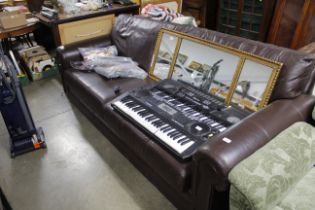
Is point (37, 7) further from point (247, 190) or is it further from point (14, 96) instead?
point (247, 190)

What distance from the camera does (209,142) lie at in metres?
1.19

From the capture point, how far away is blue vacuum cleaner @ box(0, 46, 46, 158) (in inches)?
74.9

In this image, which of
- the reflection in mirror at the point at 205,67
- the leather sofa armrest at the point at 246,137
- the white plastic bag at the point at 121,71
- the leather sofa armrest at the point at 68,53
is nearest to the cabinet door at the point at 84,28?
the leather sofa armrest at the point at 68,53

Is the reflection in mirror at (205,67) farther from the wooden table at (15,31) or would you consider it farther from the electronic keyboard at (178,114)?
the wooden table at (15,31)

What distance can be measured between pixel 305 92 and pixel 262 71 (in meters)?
0.29

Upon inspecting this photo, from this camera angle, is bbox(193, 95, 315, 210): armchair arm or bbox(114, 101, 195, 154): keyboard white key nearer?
bbox(193, 95, 315, 210): armchair arm

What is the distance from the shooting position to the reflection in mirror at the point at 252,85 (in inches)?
62.6

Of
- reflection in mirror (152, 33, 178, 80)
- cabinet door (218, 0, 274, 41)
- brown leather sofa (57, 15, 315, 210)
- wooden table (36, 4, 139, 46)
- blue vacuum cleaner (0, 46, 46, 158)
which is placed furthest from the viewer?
cabinet door (218, 0, 274, 41)

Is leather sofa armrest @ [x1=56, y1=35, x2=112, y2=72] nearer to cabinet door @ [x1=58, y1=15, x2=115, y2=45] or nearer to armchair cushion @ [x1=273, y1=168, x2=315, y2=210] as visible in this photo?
cabinet door @ [x1=58, y1=15, x2=115, y2=45]

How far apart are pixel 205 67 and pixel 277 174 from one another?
1.03 meters

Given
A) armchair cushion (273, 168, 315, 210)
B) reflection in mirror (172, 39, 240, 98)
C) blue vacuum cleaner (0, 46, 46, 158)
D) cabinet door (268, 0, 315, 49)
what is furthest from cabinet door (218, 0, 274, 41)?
blue vacuum cleaner (0, 46, 46, 158)

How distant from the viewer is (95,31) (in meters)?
3.05

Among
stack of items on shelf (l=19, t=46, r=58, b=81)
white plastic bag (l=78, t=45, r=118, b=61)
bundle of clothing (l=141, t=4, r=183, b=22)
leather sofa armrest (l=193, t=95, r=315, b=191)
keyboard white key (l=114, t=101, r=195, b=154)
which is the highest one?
bundle of clothing (l=141, t=4, r=183, b=22)

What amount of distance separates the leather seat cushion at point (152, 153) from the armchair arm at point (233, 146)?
96mm
